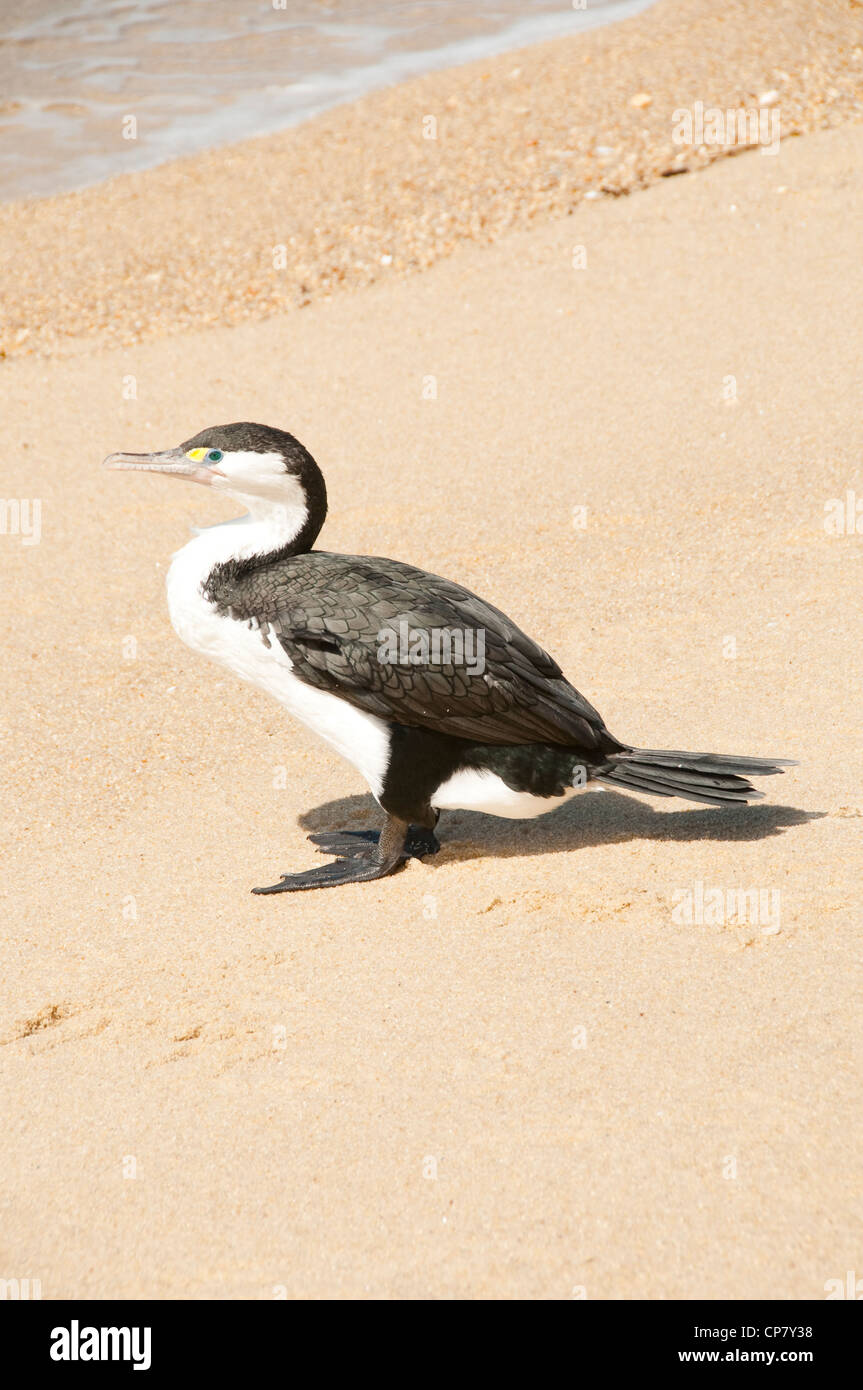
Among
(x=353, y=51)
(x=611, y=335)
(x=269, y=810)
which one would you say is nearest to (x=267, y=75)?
(x=353, y=51)

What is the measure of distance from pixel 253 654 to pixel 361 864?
0.80 metres

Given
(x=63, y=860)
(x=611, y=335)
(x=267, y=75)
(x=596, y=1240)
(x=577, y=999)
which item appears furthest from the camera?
(x=267, y=75)

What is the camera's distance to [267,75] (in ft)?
48.0

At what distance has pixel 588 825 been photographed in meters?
4.75

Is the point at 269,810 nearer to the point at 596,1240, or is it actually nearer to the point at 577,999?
the point at 577,999

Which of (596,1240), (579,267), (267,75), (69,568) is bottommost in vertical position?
(596,1240)

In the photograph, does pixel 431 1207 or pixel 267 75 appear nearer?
pixel 431 1207

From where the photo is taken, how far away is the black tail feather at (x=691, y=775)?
430 cm

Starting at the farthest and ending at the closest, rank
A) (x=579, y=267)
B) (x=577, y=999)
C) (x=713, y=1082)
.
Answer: (x=579, y=267)
(x=577, y=999)
(x=713, y=1082)

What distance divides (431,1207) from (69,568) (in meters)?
4.62

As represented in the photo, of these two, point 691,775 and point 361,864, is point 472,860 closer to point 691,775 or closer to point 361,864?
point 361,864
